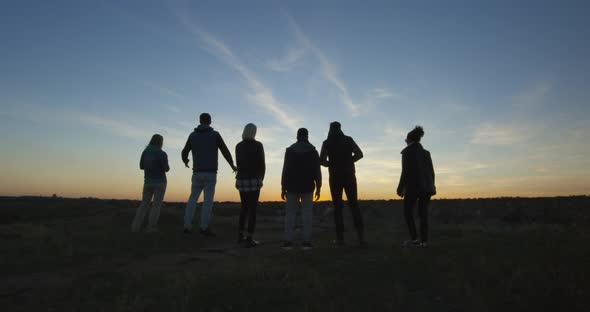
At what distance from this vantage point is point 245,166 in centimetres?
830

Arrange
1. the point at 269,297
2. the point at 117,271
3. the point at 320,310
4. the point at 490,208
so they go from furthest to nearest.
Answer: the point at 490,208 < the point at 117,271 < the point at 269,297 < the point at 320,310

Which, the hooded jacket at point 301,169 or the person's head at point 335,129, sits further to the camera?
the person's head at point 335,129

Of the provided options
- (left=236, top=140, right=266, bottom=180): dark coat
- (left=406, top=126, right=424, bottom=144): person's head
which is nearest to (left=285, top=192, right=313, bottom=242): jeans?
(left=236, top=140, right=266, bottom=180): dark coat

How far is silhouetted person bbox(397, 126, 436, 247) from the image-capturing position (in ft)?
25.6

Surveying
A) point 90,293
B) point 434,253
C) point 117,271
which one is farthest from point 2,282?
point 434,253

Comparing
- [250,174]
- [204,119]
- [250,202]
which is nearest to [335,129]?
[250,174]

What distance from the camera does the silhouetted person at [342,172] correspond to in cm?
804

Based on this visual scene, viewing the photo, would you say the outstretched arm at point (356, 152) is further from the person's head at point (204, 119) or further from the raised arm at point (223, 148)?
the person's head at point (204, 119)

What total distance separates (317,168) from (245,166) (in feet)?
5.25

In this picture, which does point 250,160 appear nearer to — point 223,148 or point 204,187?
point 223,148

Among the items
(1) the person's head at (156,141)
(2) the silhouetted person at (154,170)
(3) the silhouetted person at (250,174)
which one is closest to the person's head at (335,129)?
(3) the silhouetted person at (250,174)

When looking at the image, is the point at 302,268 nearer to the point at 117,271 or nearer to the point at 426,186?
the point at 117,271

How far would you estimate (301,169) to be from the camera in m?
7.80

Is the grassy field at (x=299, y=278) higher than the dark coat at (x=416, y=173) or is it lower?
lower
